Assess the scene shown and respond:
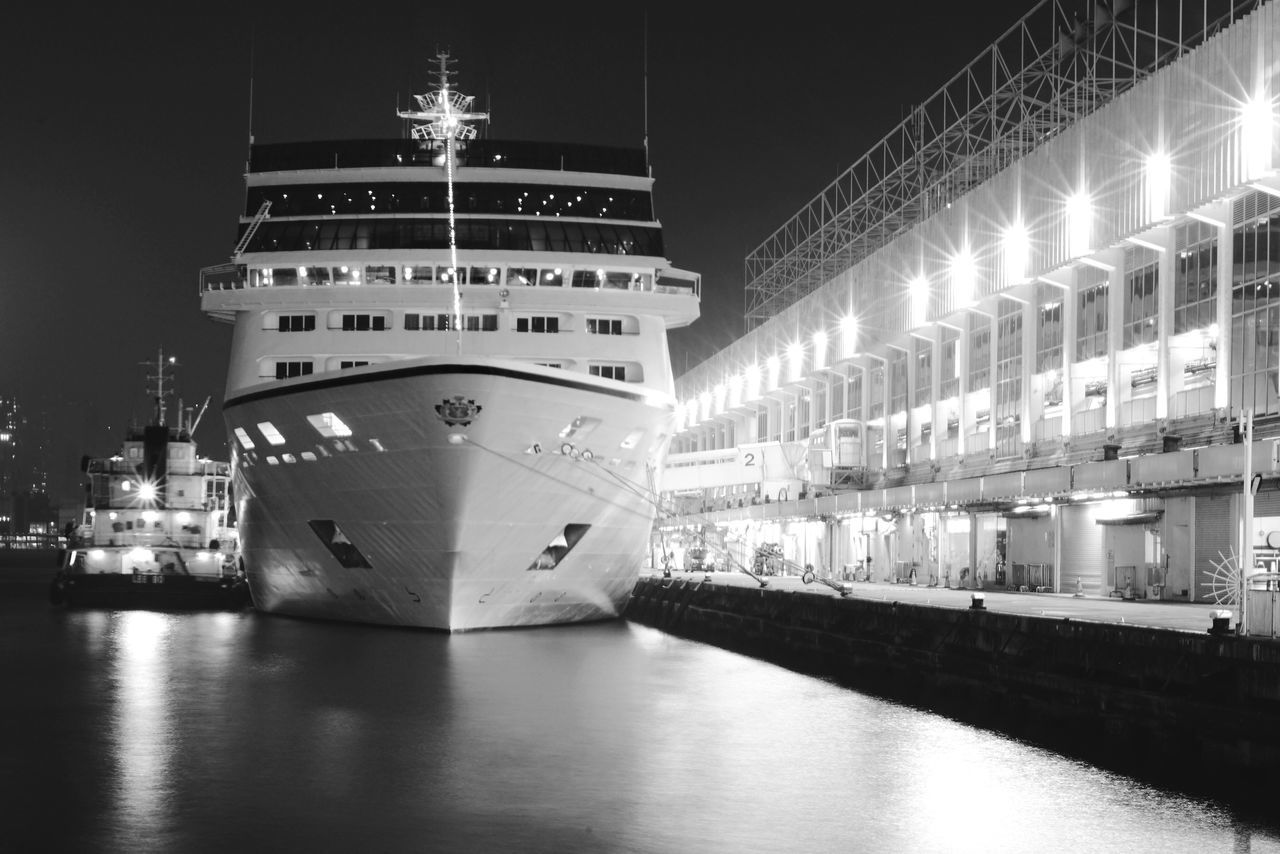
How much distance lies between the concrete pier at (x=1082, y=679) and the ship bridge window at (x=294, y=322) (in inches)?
560

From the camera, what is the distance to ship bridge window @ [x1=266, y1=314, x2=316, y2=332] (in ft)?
119

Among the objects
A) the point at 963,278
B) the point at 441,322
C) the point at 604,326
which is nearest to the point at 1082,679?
the point at 604,326

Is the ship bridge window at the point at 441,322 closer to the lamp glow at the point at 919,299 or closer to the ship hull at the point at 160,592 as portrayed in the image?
the lamp glow at the point at 919,299

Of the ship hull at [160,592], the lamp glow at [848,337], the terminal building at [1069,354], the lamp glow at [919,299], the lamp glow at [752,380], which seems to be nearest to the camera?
the terminal building at [1069,354]

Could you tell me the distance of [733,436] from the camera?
3371 inches

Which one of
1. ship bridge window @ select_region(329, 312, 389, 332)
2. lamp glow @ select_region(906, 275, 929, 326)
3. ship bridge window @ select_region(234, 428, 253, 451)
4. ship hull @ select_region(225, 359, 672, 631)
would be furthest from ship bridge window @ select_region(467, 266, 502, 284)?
lamp glow @ select_region(906, 275, 929, 326)

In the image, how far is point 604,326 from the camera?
36.9 metres

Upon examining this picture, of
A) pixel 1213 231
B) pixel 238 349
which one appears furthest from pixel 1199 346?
pixel 238 349

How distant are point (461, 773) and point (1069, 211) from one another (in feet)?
85.6

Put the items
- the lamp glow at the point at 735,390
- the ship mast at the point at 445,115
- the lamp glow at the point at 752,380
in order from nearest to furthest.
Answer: the ship mast at the point at 445,115 → the lamp glow at the point at 752,380 → the lamp glow at the point at 735,390

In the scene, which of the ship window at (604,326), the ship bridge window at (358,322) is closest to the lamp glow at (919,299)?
the ship window at (604,326)

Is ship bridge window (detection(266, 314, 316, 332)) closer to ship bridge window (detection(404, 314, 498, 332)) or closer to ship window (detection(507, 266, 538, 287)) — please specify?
ship bridge window (detection(404, 314, 498, 332))

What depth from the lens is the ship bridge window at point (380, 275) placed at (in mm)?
36781

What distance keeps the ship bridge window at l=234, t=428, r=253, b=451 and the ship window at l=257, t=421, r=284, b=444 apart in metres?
1.13
